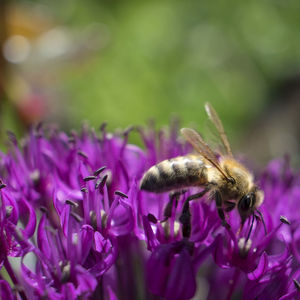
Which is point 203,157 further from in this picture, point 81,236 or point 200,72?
point 200,72

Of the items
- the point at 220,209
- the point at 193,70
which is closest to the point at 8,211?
the point at 220,209

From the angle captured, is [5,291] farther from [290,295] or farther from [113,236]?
[290,295]

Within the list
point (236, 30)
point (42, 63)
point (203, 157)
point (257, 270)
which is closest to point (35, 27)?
point (42, 63)

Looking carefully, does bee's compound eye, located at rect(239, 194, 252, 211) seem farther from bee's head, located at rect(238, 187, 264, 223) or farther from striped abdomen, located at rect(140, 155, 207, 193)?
striped abdomen, located at rect(140, 155, 207, 193)

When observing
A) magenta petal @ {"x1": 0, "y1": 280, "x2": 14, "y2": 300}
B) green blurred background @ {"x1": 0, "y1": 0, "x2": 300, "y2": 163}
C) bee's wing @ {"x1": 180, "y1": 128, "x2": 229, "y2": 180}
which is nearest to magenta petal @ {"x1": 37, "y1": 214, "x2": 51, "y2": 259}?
magenta petal @ {"x1": 0, "y1": 280, "x2": 14, "y2": 300}

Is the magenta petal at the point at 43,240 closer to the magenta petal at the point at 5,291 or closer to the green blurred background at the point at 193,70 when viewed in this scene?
the magenta petal at the point at 5,291

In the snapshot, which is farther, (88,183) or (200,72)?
(200,72)
